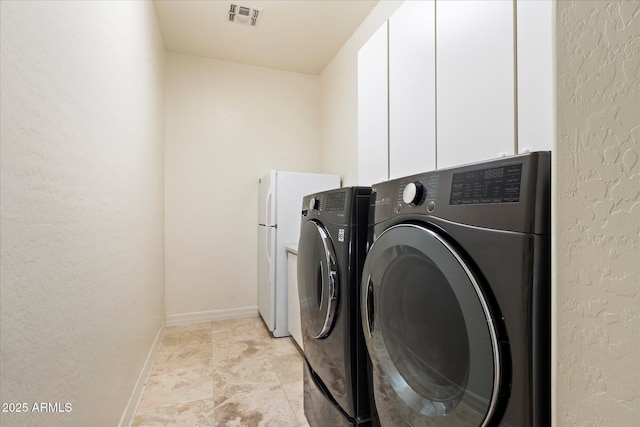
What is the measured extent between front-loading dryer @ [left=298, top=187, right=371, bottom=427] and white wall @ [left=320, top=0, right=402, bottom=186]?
1.48 meters

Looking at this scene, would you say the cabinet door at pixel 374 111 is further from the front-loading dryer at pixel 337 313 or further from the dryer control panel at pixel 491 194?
the dryer control panel at pixel 491 194

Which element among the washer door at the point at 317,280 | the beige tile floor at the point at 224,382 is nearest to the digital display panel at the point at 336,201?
the washer door at the point at 317,280

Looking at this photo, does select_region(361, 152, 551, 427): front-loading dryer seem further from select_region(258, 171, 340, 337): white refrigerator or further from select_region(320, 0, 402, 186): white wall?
select_region(320, 0, 402, 186): white wall

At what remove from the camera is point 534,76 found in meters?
0.86

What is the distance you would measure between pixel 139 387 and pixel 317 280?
4.35 ft

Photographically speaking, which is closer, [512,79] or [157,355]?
[512,79]

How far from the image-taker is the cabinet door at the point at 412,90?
4.14ft

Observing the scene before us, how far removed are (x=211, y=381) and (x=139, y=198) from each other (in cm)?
126

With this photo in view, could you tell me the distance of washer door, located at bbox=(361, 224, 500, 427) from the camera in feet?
1.96

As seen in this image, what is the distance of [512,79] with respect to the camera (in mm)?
918
